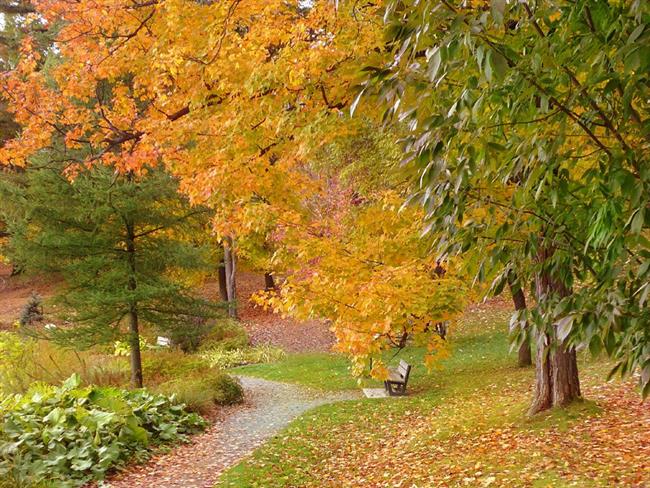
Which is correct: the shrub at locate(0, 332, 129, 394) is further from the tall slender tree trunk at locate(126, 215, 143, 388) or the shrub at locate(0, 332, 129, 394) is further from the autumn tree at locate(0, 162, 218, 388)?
the autumn tree at locate(0, 162, 218, 388)

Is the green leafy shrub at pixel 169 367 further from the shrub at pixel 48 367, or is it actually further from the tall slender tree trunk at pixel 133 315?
the tall slender tree trunk at pixel 133 315

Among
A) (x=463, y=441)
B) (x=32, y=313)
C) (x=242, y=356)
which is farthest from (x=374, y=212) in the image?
(x=32, y=313)

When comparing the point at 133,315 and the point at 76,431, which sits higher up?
the point at 133,315

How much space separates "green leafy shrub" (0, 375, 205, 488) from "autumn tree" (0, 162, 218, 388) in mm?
2444

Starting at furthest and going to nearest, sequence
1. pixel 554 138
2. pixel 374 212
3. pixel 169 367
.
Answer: pixel 169 367, pixel 374 212, pixel 554 138

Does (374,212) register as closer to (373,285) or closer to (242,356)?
(373,285)

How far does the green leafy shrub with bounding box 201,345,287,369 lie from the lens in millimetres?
19578

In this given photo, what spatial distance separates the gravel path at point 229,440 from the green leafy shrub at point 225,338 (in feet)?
21.9

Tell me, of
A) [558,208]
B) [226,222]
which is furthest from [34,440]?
[558,208]

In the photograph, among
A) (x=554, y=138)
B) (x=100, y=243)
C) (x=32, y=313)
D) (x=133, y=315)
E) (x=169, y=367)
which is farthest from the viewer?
(x=32, y=313)

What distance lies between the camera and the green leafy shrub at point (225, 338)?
21531 millimetres

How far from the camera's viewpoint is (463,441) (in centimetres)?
725

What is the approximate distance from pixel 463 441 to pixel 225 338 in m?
16.2

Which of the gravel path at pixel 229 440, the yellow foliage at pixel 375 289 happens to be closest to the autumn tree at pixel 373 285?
the yellow foliage at pixel 375 289
